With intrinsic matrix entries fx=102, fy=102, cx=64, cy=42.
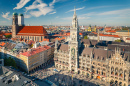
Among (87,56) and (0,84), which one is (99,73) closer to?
(87,56)

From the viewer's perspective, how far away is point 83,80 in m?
63.5

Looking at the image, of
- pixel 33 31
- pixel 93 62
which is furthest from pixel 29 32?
pixel 93 62

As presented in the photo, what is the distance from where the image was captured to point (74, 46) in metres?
71.3

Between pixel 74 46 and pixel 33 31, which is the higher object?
pixel 33 31

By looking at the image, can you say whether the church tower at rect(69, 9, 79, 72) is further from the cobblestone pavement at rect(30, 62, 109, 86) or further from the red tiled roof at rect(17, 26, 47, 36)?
the red tiled roof at rect(17, 26, 47, 36)

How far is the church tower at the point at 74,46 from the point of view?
229 feet

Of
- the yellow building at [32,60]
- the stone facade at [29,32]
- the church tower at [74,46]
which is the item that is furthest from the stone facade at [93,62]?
the stone facade at [29,32]

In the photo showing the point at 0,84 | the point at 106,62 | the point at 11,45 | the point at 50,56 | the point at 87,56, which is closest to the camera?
the point at 0,84

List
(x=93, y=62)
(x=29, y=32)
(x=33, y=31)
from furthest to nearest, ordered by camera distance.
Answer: (x=29, y=32) < (x=33, y=31) < (x=93, y=62)

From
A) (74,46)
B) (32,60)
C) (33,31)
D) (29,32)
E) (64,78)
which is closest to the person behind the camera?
(64,78)

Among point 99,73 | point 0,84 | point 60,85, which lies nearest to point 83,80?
point 99,73

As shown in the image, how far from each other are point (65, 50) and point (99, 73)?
2929cm

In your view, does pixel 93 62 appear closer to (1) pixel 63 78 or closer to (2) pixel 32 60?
(1) pixel 63 78

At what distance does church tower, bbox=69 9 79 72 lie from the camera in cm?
6975
